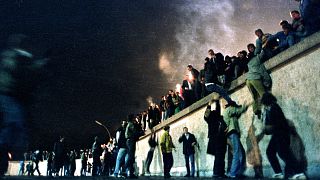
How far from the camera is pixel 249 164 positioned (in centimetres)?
944

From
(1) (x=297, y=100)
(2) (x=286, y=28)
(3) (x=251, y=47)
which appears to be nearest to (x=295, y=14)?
(2) (x=286, y=28)

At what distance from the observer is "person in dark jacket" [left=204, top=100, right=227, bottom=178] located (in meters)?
8.81

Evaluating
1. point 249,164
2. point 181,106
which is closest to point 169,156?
point 249,164

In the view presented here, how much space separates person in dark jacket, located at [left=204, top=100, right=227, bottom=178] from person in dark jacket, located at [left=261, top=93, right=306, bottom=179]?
154 centimetres

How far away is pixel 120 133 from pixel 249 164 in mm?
4898

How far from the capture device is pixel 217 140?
8922 mm

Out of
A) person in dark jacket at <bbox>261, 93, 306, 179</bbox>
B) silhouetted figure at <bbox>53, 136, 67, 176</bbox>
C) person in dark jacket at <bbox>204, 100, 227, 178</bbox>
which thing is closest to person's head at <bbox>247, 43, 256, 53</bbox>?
person in dark jacket at <bbox>204, 100, 227, 178</bbox>

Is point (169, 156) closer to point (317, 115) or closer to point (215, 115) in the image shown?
point (215, 115)

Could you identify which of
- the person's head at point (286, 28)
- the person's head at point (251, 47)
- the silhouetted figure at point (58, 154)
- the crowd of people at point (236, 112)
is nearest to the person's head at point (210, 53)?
the crowd of people at point (236, 112)

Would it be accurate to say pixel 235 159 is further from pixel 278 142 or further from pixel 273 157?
pixel 278 142

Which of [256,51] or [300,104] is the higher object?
[256,51]

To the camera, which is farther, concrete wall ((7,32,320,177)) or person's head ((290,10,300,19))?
person's head ((290,10,300,19))

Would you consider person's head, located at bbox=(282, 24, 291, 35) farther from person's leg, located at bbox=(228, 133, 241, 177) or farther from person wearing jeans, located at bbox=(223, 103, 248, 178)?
person's leg, located at bbox=(228, 133, 241, 177)

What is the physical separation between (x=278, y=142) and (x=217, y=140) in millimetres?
1917
